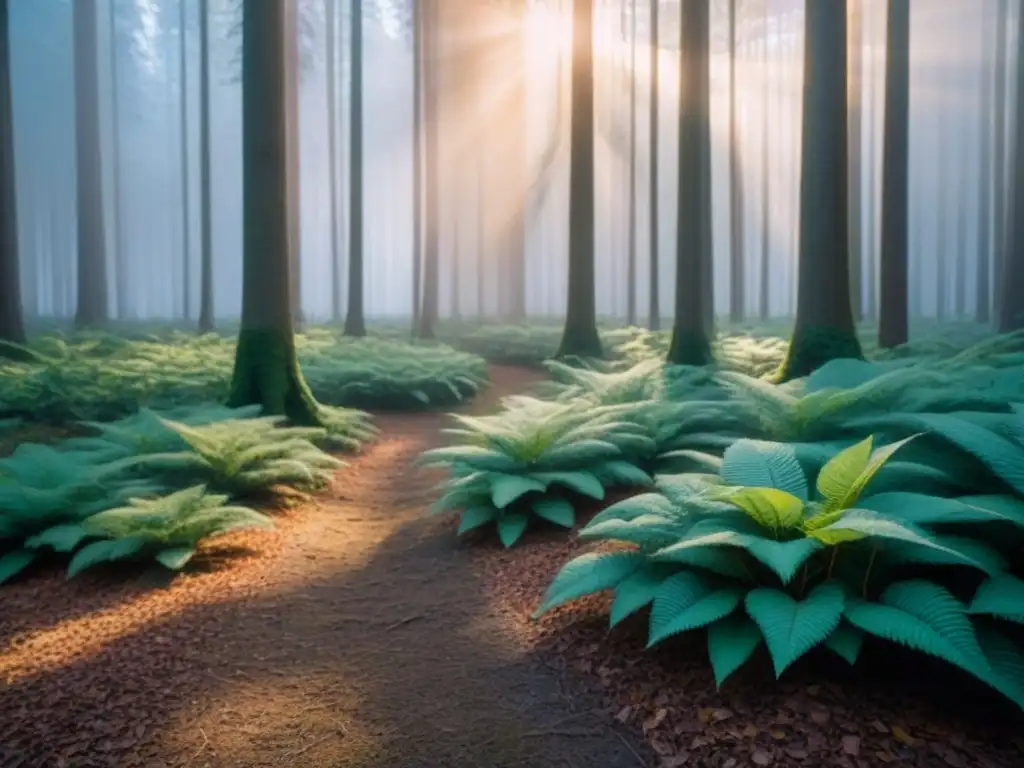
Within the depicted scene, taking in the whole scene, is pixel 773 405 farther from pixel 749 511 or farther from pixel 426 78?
pixel 426 78

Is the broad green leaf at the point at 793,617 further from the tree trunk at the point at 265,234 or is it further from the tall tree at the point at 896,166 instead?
the tall tree at the point at 896,166

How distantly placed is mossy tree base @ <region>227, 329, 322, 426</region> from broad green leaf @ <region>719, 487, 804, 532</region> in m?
7.05

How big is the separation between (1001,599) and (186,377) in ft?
38.3

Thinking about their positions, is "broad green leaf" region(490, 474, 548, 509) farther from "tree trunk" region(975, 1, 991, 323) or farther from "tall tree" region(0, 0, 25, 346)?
"tree trunk" region(975, 1, 991, 323)

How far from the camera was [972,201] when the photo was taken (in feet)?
179

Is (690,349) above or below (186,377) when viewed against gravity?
above

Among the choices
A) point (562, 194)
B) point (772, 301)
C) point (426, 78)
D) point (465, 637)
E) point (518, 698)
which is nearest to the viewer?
point (518, 698)

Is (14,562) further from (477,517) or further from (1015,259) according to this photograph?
(1015,259)

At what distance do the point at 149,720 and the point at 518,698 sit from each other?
1.77 metres

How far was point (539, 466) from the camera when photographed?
6008 millimetres

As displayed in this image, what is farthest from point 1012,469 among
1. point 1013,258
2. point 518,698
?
point 1013,258

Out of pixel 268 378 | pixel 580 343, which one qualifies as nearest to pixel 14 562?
pixel 268 378

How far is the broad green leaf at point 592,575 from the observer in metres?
3.70

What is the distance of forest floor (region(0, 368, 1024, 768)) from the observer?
283 centimetres
